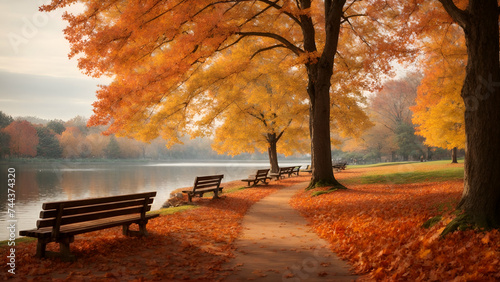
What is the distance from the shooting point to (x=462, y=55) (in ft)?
54.3

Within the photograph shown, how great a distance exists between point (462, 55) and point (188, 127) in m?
14.9

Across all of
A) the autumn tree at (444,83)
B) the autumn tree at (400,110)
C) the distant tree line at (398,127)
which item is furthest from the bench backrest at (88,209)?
the distant tree line at (398,127)

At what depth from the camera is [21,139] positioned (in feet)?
187

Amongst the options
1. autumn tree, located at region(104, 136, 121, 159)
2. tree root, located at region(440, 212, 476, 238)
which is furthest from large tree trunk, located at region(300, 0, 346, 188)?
autumn tree, located at region(104, 136, 121, 159)

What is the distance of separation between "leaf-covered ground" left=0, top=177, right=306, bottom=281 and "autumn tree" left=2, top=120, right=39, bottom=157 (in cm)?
5916

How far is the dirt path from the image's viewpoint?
4481 millimetres

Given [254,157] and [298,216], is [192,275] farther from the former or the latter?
[254,157]

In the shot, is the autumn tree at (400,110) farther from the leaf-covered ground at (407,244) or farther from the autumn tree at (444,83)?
the leaf-covered ground at (407,244)

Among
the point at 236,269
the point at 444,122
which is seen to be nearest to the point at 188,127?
the point at 236,269

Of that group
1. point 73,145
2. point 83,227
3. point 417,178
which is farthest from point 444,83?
point 73,145

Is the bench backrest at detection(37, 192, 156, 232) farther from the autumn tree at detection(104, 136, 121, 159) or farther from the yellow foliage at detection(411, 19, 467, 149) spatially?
the autumn tree at detection(104, 136, 121, 159)

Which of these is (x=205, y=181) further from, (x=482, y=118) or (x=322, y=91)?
(x=482, y=118)

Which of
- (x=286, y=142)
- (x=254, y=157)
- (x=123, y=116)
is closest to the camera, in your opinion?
(x=123, y=116)

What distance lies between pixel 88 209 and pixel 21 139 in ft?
208
